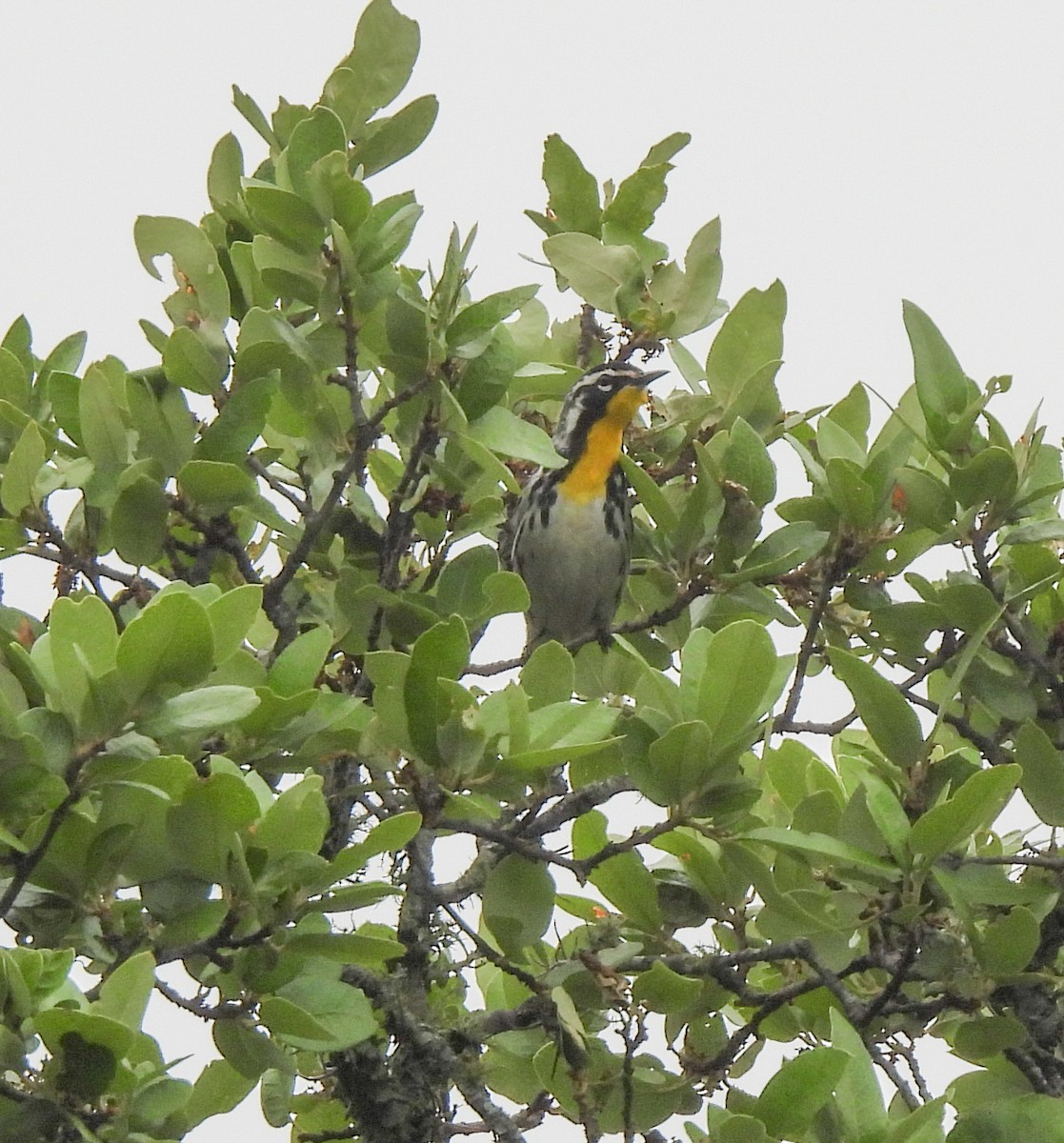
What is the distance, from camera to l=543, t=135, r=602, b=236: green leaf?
3.38 metres

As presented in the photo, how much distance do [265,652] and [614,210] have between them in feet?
3.61

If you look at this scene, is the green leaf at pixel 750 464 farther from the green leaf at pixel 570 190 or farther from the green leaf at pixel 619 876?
the green leaf at pixel 570 190

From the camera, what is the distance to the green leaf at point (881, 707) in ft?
8.09

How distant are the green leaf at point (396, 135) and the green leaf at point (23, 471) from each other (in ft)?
2.53

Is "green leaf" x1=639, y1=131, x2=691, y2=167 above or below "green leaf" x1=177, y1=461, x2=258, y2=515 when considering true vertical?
above

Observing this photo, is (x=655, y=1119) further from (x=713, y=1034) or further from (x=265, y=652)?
(x=265, y=652)

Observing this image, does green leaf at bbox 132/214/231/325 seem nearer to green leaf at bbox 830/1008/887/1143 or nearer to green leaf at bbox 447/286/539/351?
green leaf at bbox 447/286/539/351

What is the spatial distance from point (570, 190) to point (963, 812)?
1.58m

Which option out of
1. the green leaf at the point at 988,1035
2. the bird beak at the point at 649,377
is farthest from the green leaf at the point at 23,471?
the bird beak at the point at 649,377

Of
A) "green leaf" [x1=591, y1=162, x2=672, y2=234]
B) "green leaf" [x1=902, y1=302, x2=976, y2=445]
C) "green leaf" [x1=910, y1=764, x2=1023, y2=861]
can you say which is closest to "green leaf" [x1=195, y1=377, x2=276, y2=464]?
"green leaf" [x1=591, y1=162, x2=672, y2=234]

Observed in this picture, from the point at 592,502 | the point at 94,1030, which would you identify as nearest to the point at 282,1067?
the point at 94,1030

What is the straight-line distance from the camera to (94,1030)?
76.6 inches

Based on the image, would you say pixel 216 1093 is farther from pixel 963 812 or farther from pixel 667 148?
pixel 667 148

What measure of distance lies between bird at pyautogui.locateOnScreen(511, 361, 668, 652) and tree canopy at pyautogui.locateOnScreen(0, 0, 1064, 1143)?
145cm
